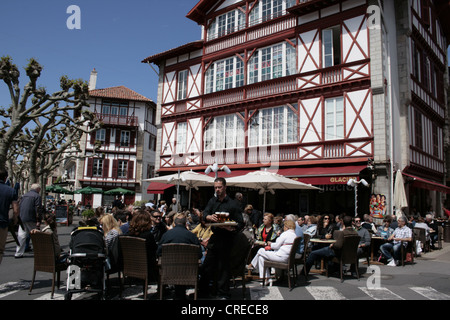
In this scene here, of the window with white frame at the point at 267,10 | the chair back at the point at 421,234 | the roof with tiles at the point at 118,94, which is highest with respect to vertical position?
the roof with tiles at the point at 118,94

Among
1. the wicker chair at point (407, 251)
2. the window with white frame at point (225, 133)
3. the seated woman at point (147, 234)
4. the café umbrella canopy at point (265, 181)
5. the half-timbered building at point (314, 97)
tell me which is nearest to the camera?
the seated woman at point (147, 234)

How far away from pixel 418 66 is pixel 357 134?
242 inches

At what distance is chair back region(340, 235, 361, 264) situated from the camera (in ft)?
22.9

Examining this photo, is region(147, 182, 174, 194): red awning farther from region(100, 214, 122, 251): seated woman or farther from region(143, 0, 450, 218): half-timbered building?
region(100, 214, 122, 251): seated woman

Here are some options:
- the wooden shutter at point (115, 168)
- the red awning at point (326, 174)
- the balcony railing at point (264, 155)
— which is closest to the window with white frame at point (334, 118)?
the balcony railing at point (264, 155)

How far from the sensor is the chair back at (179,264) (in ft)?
16.0

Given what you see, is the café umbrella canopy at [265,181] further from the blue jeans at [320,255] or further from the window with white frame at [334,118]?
the window with white frame at [334,118]

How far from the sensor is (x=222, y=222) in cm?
480

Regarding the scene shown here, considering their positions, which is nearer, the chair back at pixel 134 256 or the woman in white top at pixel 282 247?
the chair back at pixel 134 256

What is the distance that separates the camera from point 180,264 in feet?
16.1

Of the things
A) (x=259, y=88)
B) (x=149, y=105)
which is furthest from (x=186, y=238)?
(x=149, y=105)

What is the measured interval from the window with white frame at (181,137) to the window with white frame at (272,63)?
4.91 metres

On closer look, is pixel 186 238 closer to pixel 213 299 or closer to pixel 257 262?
pixel 213 299

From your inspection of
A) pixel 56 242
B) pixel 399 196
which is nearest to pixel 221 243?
pixel 56 242
